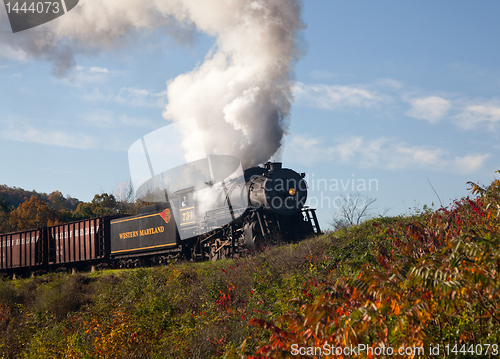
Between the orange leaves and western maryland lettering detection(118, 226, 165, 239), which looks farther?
western maryland lettering detection(118, 226, 165, 239)

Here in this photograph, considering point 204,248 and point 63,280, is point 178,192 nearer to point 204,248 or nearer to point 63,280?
point 204,248

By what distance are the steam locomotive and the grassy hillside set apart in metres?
2.18

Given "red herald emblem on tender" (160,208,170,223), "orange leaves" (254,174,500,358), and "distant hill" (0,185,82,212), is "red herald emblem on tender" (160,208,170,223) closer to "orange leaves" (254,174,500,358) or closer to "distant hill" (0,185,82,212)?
"orange leaves" (254,174,500,358)

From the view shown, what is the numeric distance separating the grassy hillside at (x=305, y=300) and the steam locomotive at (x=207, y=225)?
218 centimetres

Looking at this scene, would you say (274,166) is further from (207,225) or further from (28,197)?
(28,197)

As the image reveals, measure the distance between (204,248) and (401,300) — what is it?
14.6 metres

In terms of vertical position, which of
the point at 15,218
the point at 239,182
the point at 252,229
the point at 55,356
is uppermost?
the point at 15,218

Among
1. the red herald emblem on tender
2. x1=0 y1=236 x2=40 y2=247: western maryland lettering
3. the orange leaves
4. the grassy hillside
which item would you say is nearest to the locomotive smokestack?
the grassy hillside

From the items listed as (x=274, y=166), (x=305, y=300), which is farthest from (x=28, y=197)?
(x=305, y=300)

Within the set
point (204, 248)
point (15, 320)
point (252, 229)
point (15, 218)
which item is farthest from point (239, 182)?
point (15, 218)

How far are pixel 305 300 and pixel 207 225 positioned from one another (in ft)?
35.5

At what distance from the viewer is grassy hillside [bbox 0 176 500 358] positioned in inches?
131

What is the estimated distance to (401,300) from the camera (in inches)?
150

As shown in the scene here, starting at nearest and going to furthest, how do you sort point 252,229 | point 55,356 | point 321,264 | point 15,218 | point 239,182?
point 55,356 < point 321,264 < point 252,229 < point 239,182 < point 15,218
